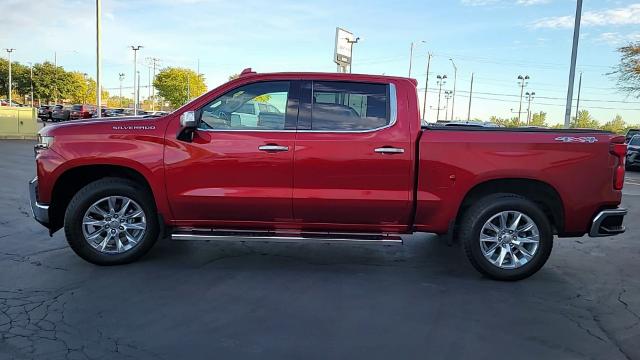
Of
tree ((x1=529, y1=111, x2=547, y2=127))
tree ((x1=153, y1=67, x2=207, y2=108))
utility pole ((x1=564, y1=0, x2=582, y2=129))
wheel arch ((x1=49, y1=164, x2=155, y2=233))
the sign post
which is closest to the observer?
wheel arch ((x1=49, y1=164, x2=155, y2=233))

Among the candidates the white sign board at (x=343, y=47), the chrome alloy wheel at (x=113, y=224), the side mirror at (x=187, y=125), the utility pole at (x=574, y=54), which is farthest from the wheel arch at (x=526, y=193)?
the white sign board at (x=343, y=47)

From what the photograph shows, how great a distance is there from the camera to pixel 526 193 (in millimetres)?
5434

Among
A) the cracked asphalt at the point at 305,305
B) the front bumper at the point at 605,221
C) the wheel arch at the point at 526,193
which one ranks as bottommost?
the cracked asphalt at the point at 305,305

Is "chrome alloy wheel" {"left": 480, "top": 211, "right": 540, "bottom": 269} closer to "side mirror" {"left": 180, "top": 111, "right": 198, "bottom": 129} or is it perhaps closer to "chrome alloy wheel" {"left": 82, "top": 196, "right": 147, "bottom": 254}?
"side mirror" {"left": 180, "top": 111, "right": 198, "bottom": 129}

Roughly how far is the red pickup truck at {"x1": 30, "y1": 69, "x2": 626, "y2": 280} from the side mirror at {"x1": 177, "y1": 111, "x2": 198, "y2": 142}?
0.01m

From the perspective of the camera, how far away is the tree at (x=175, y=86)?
3772 inches

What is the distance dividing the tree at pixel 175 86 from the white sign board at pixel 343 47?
6603 cm

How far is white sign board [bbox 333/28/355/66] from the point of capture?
30.9 m

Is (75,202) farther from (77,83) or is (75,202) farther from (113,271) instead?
(77,83)

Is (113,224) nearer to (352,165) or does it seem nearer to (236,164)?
(236,164)

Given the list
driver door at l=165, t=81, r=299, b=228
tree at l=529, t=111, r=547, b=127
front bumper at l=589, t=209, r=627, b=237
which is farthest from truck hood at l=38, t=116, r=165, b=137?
tree at l=529, t=111, r=547, b=127

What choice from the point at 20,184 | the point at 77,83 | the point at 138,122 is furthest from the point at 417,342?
the point at 77,83

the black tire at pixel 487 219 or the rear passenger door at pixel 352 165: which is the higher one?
the rear passenger door at pixel 352 165

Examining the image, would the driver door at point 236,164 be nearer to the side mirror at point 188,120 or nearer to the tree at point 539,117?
the side mirror at point 188,120
